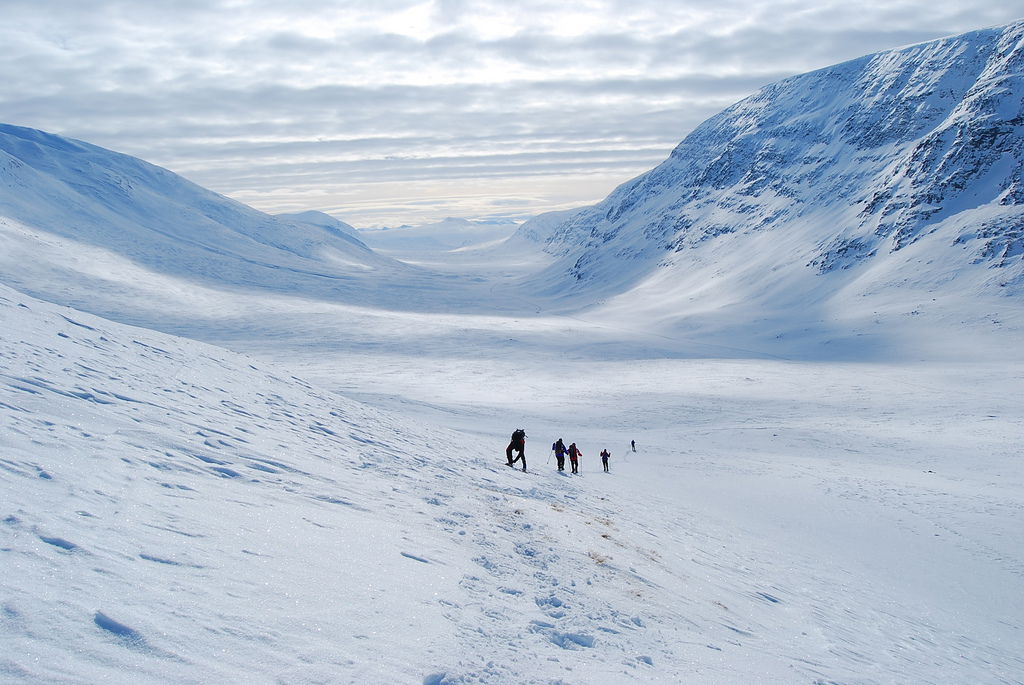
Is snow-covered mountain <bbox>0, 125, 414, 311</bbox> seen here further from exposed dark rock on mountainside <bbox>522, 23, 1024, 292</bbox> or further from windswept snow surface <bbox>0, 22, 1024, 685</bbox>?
windswept snow surface <bbox>0, 22, 1024, 685</bbox>

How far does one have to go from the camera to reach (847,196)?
12100 centimetres

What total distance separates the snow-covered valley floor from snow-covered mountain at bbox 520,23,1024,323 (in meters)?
78.1

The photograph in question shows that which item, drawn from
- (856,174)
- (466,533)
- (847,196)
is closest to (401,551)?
(466,533)

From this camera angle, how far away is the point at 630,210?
611 feet

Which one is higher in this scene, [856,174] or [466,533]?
[856,174]

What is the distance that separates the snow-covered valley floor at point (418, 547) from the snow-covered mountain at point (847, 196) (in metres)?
78.1

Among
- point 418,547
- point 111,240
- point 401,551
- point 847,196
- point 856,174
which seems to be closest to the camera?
point 401,551

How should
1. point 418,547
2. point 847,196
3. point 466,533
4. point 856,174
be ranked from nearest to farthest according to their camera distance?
point 418,547, point 466,533, point 847,196, point 856,174

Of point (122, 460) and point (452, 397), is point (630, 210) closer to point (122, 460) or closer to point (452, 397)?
point (452, 397)

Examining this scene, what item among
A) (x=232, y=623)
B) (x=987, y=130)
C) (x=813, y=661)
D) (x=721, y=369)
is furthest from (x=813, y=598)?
(x=987, y=130)

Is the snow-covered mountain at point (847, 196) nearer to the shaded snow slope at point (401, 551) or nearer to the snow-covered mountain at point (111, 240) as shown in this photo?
the snow-covered mountain at point (111, 240)

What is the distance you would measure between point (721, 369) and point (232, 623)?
2342 inches

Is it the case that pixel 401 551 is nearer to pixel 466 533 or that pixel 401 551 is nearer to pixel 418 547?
pixel 418 547

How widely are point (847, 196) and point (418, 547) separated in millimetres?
132641
